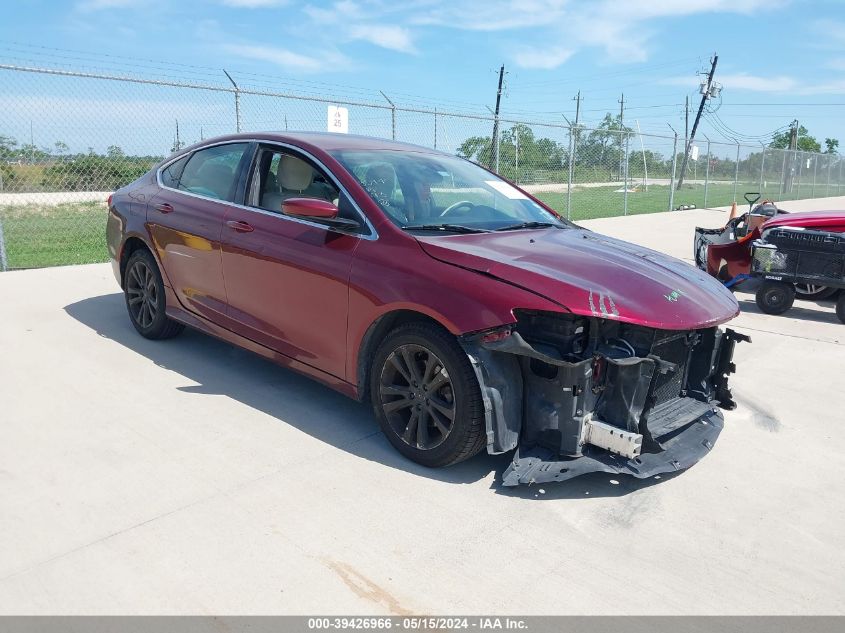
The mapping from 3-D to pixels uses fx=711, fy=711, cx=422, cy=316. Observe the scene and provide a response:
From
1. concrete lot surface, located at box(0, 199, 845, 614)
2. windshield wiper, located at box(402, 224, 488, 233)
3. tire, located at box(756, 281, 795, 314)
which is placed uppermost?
windshield wiper, located at box(402, 224, 488, 233)

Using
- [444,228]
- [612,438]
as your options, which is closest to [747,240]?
[444,228]

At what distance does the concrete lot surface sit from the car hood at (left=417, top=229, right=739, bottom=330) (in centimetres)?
91

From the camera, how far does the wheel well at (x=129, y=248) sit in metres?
5.54

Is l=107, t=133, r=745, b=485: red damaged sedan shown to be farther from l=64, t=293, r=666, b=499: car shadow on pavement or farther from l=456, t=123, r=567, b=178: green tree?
l=456, t=123, r=567, b=178: green tree

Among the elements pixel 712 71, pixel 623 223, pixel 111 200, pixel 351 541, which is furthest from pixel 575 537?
pixel 712 71

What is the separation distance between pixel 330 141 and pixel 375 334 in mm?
1473

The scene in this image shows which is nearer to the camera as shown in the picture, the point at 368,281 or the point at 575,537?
the point at 575,537

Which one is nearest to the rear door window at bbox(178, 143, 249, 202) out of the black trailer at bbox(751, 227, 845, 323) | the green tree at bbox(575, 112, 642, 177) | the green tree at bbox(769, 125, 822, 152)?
the black trailer at bbox(751, 227, 845, 323)

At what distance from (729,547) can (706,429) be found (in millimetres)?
864

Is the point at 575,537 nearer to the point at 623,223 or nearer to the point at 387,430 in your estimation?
the point at 387,430

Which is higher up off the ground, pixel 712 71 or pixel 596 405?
pixel 712 71

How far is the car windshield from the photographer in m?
4.01

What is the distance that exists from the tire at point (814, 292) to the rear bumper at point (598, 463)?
4995 mm

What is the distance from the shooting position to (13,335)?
5777 millimetres
